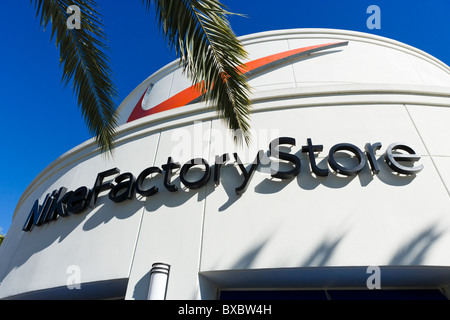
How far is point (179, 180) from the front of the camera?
5.66 metres

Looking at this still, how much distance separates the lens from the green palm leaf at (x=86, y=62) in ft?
11.9

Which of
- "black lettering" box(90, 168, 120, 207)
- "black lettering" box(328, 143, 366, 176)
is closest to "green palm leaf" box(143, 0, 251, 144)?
"black lettering" box(328, 143, 366, 176)

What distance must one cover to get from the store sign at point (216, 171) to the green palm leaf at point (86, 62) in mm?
1340

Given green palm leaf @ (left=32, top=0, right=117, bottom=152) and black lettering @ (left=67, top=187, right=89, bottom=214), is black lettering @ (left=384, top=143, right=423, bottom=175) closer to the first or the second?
green palm leaf @ (left=32, top=0, right=117, bottom=152)

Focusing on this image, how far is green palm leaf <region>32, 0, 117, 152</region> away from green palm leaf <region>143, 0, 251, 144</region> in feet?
4.54

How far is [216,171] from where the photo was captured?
17.7 ft

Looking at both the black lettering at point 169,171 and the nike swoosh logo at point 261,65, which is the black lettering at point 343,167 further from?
the nike swoosh logo at point 261,65

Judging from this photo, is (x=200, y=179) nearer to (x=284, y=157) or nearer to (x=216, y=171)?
(x=216, y=171)

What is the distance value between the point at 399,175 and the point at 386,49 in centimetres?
777

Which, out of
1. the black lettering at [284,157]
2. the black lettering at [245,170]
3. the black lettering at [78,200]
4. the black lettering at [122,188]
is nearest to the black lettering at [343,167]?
the black lettering at [284,157]

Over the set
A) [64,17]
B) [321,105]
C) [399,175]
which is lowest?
[399,175]
